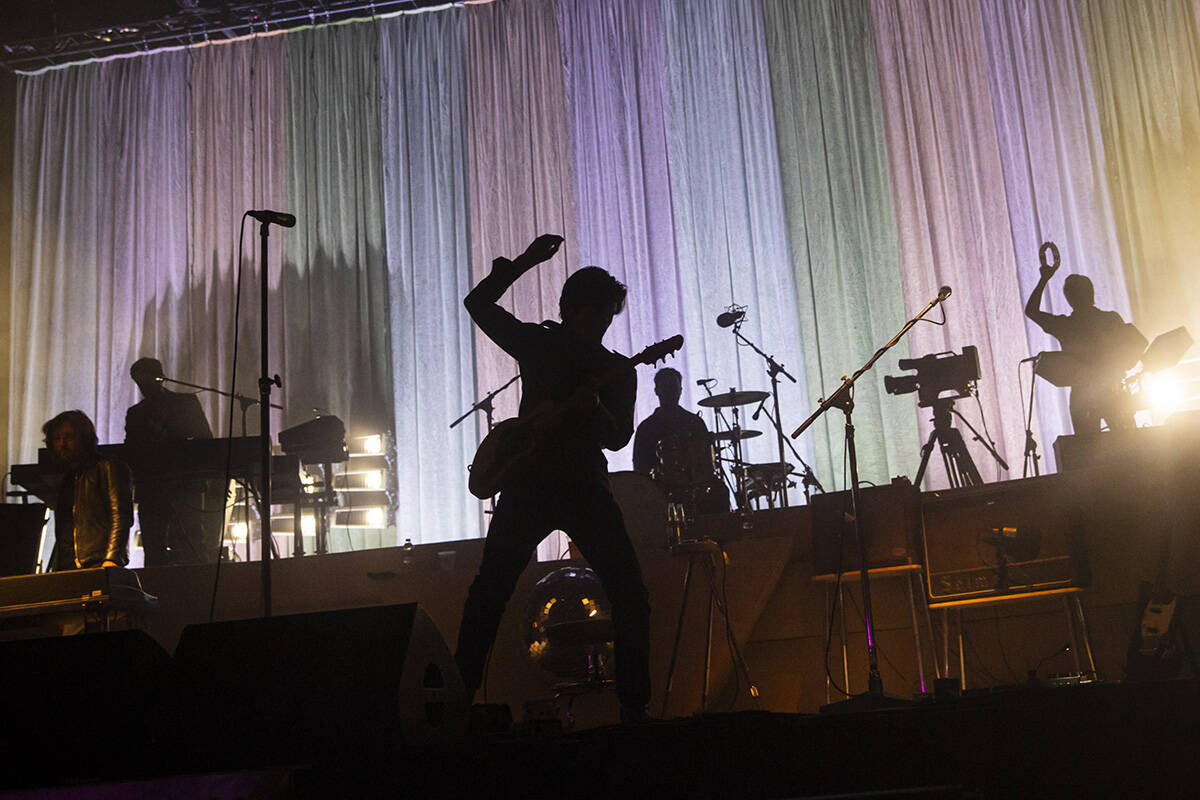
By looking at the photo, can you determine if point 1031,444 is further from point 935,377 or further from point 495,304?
point 495,304

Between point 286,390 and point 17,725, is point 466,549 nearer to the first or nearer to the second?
point 17,725

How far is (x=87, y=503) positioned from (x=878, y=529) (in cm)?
356

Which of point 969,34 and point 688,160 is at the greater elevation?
point 969,34

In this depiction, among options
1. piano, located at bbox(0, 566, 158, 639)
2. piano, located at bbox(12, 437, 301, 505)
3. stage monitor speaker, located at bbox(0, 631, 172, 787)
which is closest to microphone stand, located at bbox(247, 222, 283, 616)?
piano, located at bbox(0, 566, 158, 639)

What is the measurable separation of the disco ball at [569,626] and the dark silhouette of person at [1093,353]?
3.59 meters

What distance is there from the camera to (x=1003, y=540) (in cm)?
437

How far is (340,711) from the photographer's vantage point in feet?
6.65

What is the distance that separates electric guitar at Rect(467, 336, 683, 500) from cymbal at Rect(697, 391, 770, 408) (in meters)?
4.34

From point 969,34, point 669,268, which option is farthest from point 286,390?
point 969,34

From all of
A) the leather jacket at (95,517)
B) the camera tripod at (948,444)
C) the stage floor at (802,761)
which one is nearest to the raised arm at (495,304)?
the stage floor at (802,761)

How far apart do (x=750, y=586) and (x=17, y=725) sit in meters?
3.33

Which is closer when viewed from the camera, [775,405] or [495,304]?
[495,304]

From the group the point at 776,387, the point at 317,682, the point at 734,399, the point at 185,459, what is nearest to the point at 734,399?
the point at 734,399

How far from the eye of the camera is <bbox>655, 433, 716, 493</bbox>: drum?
5131mm
